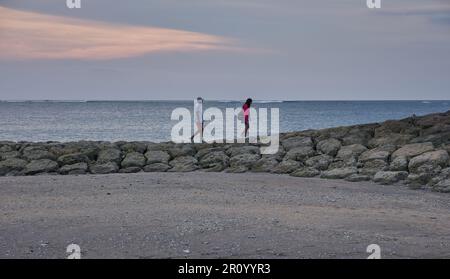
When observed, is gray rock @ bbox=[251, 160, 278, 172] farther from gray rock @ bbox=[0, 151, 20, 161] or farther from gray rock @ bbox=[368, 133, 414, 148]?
gray rock @ bbox=[0, 151, 20, 161]

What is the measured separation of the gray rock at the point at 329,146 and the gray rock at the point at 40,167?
6897 millimetres

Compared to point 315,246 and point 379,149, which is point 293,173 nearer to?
point 379,149

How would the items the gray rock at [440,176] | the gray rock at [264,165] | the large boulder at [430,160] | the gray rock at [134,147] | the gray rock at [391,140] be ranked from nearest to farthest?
1. the gray rock at [440,176]
2. the large boulder at [430,160]
3. the gray rock at [264,165]
4. the gray rock at [391,140]
5. the gray rock at [134,147]

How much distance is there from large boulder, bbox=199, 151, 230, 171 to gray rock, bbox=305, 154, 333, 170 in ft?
6.94

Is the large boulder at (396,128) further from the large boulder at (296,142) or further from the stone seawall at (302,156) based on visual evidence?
the large boulder at (296,142)

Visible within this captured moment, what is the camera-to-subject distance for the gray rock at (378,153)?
16.0 metres

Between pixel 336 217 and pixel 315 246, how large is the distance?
2186mm

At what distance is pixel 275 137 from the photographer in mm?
18703

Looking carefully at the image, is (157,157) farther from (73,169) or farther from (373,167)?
(373,167)

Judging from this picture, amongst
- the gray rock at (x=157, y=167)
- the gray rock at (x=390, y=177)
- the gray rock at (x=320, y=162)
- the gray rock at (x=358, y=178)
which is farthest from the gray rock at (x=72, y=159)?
the gray rock at (x=390, y=177)

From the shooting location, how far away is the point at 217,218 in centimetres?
988

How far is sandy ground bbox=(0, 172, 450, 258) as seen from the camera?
26.2ft

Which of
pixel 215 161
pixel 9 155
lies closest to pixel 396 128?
pixel 215 161
